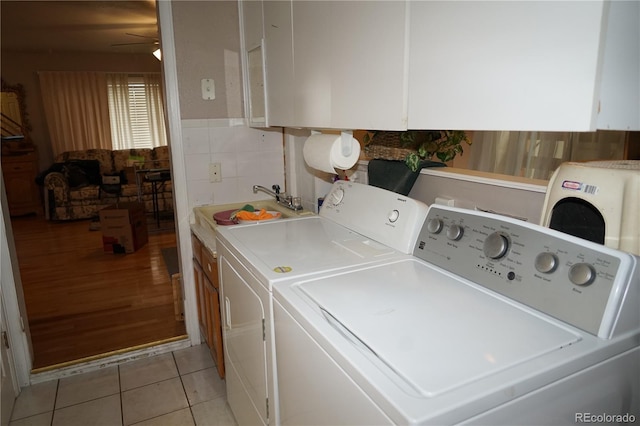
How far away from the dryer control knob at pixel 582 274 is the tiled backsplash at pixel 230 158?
196cm

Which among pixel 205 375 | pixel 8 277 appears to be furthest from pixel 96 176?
pixel 205 375

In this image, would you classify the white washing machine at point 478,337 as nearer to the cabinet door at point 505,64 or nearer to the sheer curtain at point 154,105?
the cabinet door at point 505,64

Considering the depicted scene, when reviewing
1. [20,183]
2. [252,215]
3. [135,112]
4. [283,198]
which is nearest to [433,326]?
[252,215]

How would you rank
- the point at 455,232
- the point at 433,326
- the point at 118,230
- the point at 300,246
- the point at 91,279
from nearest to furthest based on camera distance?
the point at 433,326 → the point at 455,232 → the point at 300,246 → the point at 91,279 → the point at 118,230

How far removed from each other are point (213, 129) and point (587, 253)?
2.02 metres

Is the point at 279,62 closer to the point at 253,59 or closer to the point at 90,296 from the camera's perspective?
the point at 253,59

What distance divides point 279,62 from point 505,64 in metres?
1.24

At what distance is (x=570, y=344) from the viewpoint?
82 cm

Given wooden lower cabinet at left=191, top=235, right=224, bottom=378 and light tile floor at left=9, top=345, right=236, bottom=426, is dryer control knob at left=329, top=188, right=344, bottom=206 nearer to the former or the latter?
wooden lower cabinet at left=191, top=235, right=224, bottom=378

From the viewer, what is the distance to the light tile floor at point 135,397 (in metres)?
1.98

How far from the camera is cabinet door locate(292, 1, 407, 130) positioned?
1149 mm

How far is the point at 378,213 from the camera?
1543mm

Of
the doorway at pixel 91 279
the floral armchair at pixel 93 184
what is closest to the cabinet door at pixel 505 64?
the doorway at pixel 91 279

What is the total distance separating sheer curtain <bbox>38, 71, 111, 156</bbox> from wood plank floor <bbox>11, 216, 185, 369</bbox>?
7.84ft
